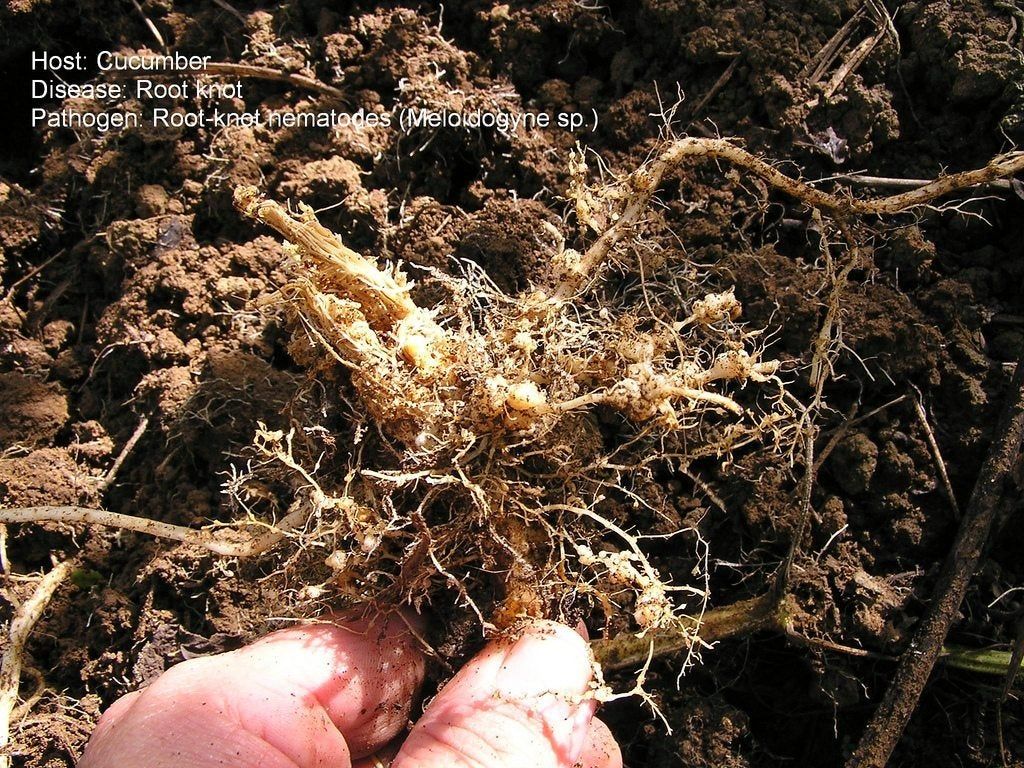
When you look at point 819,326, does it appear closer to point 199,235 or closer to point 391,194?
point 391,194

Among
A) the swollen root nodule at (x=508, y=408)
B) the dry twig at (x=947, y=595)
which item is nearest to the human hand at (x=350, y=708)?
the swollen root nodule at (x=508, y=408)

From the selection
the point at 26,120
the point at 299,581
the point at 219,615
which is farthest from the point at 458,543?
the point at 26,120

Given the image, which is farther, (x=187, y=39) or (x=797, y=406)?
(x=187, y=39)

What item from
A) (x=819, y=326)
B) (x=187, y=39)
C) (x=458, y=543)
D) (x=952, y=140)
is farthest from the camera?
(x=187, y=39)

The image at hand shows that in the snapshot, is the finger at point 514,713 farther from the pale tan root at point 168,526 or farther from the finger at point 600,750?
the pale tan root at point 168,526

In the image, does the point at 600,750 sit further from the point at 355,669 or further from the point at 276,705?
the point at 276,705

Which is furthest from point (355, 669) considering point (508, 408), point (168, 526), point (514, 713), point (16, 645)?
point (16, 645)

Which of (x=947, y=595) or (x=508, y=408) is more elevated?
(x=508, y=408)
